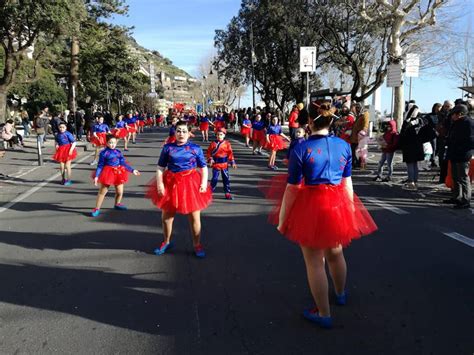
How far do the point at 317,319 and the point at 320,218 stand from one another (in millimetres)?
896

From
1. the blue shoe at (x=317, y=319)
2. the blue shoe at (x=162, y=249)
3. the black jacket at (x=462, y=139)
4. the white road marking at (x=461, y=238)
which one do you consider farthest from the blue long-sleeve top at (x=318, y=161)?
the black jacket at (x=462, y=139)

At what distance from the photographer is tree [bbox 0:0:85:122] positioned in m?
18.1

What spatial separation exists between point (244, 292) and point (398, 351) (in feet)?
5.29

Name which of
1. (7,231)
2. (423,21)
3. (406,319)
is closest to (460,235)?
(406,319)

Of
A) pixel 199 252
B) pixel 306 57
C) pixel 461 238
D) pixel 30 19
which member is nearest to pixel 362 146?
pixel 306 57

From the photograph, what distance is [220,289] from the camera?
4551mm

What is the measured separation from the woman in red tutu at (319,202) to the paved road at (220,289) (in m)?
0.56

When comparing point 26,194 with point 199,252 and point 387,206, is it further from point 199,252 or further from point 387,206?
point 387,206

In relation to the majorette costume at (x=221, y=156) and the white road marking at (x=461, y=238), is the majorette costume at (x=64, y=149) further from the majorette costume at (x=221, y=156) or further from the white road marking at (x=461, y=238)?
the white road marking at (x=461, y=238)

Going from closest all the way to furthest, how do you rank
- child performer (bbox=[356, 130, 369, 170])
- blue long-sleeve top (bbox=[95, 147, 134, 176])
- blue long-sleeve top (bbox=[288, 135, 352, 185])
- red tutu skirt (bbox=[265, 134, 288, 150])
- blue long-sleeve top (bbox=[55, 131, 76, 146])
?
blue long-sleeve top (bbox=[288, 135, 352, 185]), blue long-sleeve top (bbox=[95, 147, 134, 176]), blue long-sleeve top (bbox=[55, 131, 76, 146]), child performer (bbox=[356, 130, 369, 170]), red tutu skirt (bbox=[265, 134, 288, 150])

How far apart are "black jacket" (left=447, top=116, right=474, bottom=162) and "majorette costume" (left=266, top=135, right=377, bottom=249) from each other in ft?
17.4

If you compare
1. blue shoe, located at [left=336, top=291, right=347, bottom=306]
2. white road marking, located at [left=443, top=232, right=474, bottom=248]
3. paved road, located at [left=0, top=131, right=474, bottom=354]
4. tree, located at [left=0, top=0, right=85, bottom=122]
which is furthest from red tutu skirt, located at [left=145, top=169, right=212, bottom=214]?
tree, located at [left=0, top=0, right=85, bottom=122]

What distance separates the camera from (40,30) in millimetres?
19766

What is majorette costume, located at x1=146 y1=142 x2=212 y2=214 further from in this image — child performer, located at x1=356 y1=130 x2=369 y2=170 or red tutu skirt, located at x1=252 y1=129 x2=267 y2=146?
red tutu skirt, located at x1=252 y1=129 x2=267 y2=146
